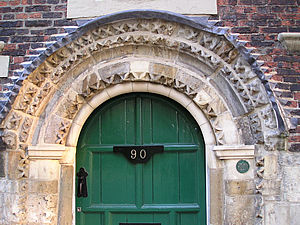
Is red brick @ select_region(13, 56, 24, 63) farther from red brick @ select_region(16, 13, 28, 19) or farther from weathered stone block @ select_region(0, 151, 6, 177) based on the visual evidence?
weathered stone block @ select_region(0, 151, 6, 177)

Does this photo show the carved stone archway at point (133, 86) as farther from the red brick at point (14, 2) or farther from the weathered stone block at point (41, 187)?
the red brick at point (14, 2)

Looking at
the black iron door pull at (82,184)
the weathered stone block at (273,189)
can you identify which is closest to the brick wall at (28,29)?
the black iron door pull at (82,184)

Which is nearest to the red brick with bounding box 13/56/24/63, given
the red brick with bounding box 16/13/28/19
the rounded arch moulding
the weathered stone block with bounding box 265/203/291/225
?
the rounded arch moulding

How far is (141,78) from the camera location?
3625 mm

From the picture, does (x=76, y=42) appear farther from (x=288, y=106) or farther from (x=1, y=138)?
(x=288, y=106)

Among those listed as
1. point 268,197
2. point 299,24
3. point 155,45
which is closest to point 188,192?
point 268,197

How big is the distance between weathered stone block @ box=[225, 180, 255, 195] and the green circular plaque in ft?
0.34

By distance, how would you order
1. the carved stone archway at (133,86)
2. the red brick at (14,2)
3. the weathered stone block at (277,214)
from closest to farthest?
the weathered stone block at (277,214), the carved stone archway at (133,86), the red brick at (14,2)

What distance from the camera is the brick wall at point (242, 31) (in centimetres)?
349

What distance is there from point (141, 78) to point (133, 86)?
0.14 meters

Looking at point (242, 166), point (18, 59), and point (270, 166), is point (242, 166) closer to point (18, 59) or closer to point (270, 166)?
point (270, 166)

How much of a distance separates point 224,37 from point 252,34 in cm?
38

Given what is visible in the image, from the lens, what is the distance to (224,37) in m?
3.41

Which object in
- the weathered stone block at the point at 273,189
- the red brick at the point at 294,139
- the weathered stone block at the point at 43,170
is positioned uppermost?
the red brick at the point at 294,139
